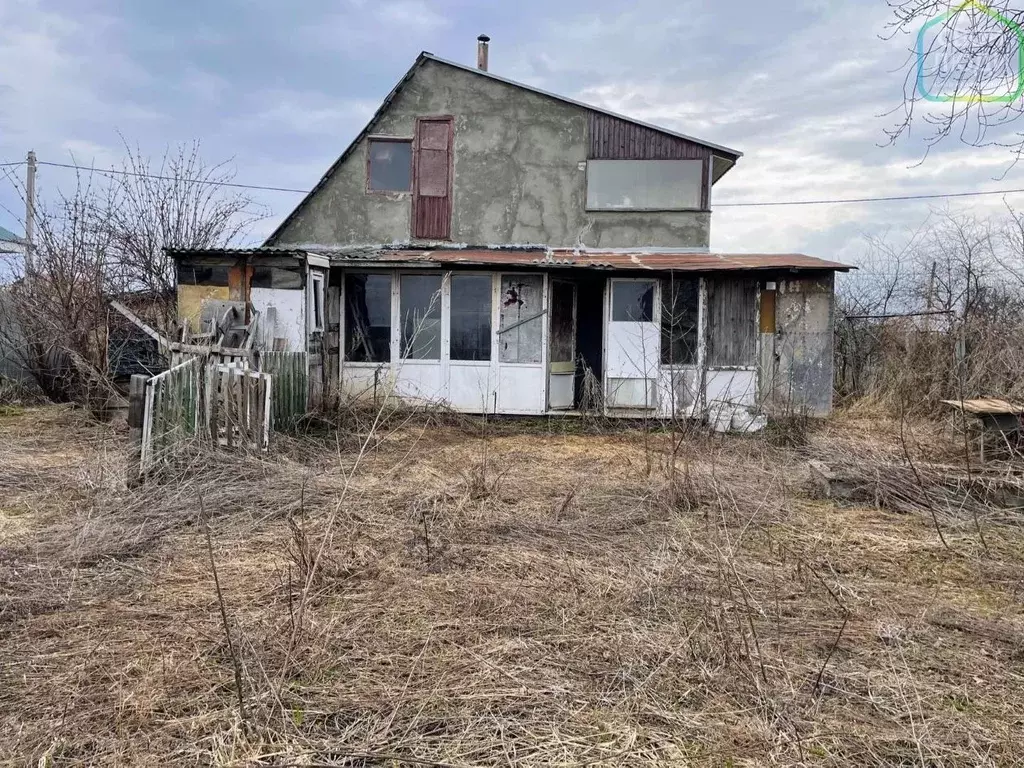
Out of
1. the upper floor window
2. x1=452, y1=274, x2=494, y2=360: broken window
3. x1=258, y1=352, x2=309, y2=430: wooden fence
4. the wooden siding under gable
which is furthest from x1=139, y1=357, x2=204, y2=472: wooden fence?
the wooden siding under gable

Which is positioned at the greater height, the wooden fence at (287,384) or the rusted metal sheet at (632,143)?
the rusted metal sheet at (632,143)

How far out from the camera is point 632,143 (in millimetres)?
12555

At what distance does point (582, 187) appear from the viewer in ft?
41.4

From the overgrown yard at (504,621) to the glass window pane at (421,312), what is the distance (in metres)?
4.89

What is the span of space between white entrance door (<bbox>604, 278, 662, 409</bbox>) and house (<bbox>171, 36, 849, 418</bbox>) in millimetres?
23

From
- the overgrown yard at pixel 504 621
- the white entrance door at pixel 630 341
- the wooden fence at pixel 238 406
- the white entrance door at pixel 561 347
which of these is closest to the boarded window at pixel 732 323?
the white entrance door at pixel 630 341

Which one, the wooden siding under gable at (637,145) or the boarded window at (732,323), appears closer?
the boarded window at (732,323)

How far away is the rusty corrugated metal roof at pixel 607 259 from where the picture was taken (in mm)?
10398

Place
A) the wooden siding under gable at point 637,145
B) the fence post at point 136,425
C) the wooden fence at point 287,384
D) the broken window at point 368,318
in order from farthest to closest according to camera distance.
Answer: the wooden siding under gable at point 637,145 < the broken window at point 368,318 < the wooden fence at point 287,384 < the fence post at point 136,425

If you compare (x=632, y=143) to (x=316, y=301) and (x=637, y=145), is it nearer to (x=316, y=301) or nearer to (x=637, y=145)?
(x=637, y=145)

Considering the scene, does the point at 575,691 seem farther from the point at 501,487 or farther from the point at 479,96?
the point at 479,96

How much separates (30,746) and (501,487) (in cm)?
429

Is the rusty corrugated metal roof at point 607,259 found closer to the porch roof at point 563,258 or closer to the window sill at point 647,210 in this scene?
the porch roof at point 563,258

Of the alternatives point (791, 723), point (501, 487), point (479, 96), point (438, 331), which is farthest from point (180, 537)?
point (479, 96)
